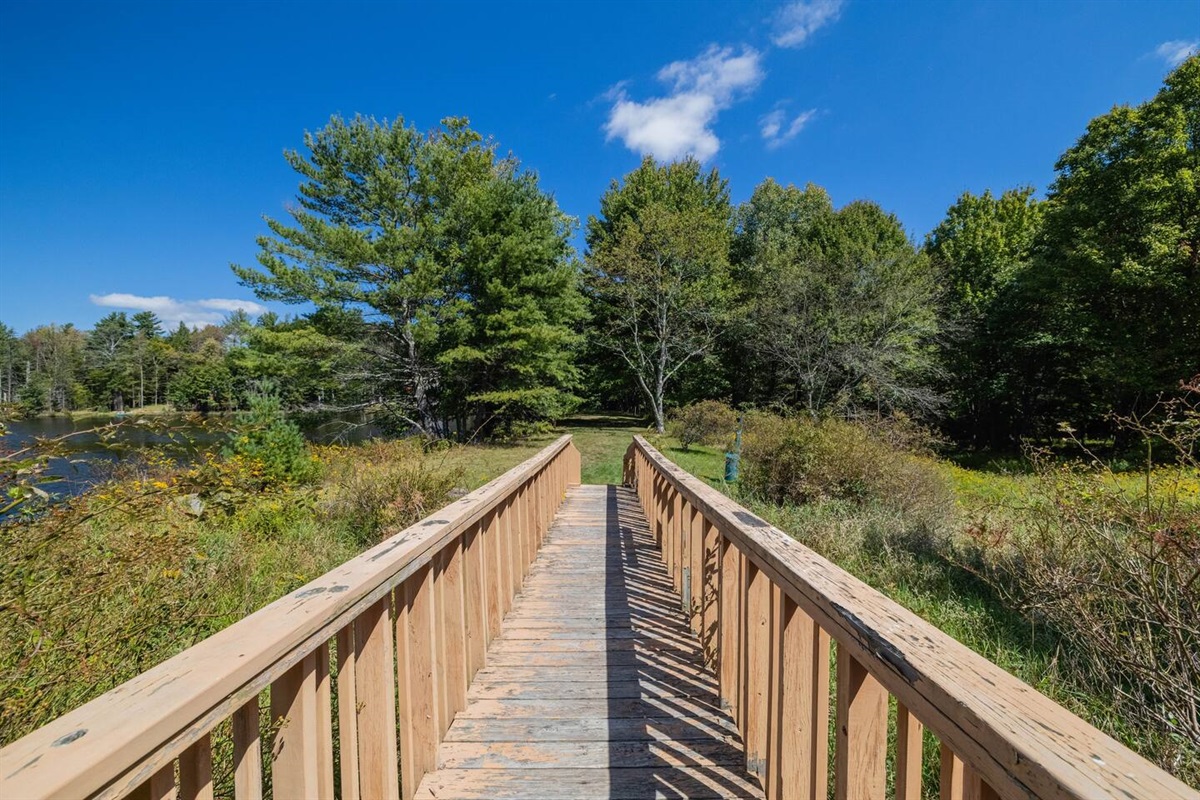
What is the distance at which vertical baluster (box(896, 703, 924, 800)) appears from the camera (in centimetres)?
106

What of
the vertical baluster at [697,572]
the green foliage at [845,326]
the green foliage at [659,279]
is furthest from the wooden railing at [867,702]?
the green foliage at [659,279]

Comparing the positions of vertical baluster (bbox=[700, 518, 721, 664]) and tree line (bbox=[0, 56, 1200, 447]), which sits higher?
tree line (bbox=[0, 56, 1200, 447])

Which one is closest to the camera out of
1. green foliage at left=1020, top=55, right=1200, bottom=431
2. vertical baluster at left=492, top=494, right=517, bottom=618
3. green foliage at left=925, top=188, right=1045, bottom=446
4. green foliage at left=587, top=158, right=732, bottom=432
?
vertical baluster at left=492, top=494, right=517, bottom=618

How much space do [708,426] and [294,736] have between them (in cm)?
1602

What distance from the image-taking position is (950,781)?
0.93 metres

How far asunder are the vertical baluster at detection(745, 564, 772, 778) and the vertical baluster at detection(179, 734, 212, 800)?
163 cm

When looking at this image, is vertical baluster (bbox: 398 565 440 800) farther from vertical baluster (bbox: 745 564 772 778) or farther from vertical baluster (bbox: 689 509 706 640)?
vertical baluster (bbox: 689 509 706 640)

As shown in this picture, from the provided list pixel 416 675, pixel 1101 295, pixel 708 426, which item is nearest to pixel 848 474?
pixel 416 675

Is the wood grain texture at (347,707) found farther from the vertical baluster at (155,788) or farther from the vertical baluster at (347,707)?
the vertical baluster at (155,788)

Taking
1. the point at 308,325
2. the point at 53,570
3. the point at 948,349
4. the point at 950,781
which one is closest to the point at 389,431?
the point at 308,325

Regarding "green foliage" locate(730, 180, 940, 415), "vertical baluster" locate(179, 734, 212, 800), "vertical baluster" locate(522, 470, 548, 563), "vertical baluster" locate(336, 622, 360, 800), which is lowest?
"vertical baluster" locate(522, 470, 548, 563)

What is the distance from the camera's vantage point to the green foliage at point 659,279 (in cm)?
2084

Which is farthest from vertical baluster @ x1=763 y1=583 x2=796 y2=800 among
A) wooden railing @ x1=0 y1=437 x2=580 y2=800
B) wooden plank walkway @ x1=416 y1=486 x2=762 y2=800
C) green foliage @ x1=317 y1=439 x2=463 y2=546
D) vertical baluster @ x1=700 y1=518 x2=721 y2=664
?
green foliage @ x1=317 y1=439 x2=463 y2=546

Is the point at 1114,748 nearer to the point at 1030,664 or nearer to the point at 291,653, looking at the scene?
the point at 291,653
